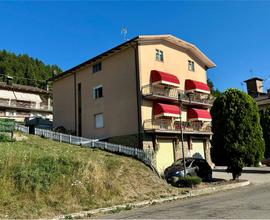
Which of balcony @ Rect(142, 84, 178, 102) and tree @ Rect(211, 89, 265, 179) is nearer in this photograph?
tree @ Rect(211, 89, 265, 179)

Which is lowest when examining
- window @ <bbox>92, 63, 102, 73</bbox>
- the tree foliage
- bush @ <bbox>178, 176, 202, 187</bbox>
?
bush @ <bbox>178, 176, 202, 187</bbox>

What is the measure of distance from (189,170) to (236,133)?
4233 mm

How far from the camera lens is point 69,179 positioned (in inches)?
563

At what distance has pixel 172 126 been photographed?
29.7 m

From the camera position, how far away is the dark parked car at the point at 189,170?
20.4 m

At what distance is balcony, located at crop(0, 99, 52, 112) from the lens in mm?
53994

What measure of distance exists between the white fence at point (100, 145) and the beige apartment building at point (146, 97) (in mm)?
2960

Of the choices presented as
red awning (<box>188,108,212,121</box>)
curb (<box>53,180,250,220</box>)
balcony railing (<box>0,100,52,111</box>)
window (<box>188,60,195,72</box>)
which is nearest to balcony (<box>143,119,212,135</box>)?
red awning (<box>188,108,212,121</box>)

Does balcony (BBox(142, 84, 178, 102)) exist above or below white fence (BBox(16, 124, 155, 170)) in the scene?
above

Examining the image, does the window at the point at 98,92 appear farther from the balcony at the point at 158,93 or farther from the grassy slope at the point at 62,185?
the grassy slope at the point at 62,185

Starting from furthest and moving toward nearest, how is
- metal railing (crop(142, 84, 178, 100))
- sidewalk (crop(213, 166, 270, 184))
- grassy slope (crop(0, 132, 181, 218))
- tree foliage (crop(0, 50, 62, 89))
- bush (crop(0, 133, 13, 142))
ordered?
tree foliage (crop(0, 50, 62, 89)) < metal railing (crop(142, 84, 178, 100)) < sidewalk (crop(213, 166, 270, 184)) < bush (crop(0, 133, 13, 142)) < grassy slope (crop(0, 132, 181, 218))

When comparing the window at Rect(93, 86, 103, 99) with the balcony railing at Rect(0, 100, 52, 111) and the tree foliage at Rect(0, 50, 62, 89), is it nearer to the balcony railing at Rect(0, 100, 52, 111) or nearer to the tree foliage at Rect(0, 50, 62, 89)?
the balcony railing at Rect(0, 100, 52, 111)

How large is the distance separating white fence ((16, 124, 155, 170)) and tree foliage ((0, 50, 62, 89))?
45.5 m

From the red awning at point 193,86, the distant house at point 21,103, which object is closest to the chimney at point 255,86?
the red awning at point 193,86
